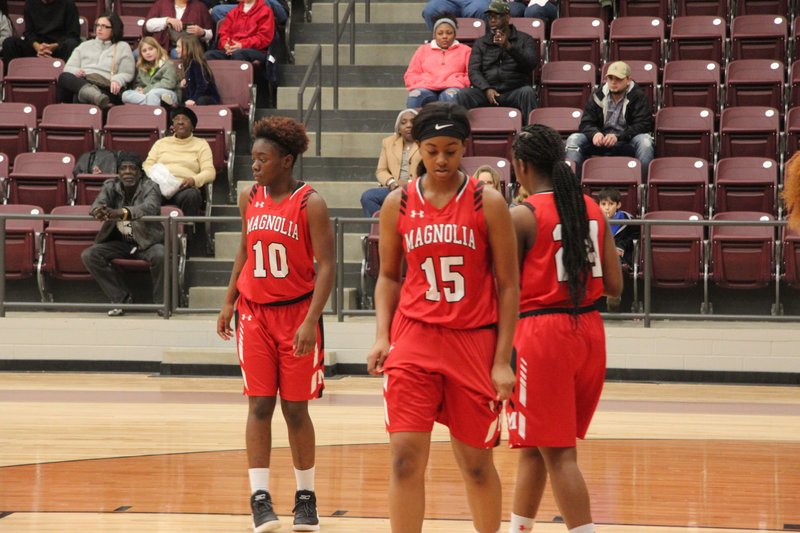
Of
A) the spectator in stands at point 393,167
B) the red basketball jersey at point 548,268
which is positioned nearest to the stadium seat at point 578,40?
the spectator in stands at point 393,167

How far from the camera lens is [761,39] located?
1254cm

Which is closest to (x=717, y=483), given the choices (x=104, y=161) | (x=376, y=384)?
(x=376, y=384)

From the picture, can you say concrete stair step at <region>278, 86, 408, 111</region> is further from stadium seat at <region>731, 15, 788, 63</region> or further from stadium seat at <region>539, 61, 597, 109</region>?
stadium seat at <region>731, 15, 788, 63</region>

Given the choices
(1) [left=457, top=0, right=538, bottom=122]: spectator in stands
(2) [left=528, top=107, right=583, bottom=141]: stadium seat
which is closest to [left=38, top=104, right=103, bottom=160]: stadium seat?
(1) [left=457, top=0, right=538, bottom=122]: spectator in stands

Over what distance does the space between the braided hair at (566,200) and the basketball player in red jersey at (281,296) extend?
1182mm

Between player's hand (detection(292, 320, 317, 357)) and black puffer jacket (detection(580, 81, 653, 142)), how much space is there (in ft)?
21.8

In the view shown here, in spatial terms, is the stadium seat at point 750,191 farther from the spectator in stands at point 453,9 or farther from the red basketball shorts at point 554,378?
the red basketball shorts at point 554,378

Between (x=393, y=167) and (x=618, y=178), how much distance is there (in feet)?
6.32

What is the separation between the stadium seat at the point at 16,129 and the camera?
480 inches

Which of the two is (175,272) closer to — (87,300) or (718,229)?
(87,300)

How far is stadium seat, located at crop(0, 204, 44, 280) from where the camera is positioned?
34.6ft

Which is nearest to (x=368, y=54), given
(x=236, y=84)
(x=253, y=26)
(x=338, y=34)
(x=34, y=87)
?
(x=338, y=34)

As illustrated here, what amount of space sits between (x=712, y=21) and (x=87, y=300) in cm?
663

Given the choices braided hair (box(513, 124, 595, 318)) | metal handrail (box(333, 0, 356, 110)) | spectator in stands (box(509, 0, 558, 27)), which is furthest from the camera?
spectator in stands (box(509, 0, 558, 27))
